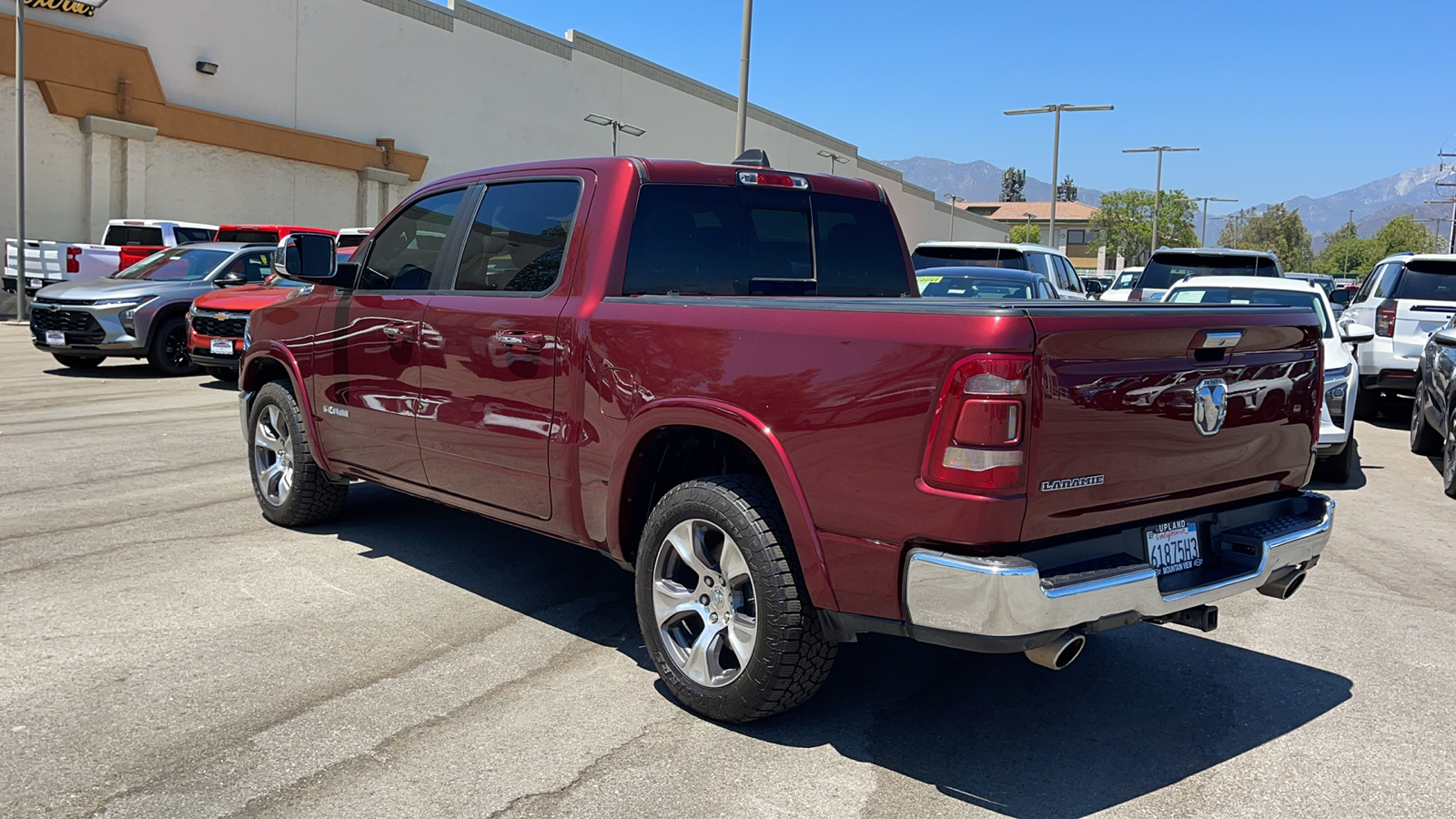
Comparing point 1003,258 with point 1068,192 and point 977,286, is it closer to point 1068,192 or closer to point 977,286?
point 977,286

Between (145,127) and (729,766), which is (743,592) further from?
(145,127)

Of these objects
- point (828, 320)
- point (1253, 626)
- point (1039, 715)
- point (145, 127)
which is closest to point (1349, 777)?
point (1039, 715)

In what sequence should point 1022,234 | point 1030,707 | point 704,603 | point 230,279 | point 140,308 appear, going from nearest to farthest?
point 704,603, point 1030,707, point 140,308, point 230,279, point 1022,234

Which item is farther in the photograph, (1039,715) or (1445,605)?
(1445,605)

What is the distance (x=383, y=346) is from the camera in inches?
213

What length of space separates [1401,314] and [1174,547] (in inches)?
428

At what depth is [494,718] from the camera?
155 inches

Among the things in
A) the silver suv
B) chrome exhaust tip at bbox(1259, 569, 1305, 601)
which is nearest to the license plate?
chrome exhaust tip at bbox(1259, 569, 1305, 601)

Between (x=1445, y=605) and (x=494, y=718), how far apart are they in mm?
4840

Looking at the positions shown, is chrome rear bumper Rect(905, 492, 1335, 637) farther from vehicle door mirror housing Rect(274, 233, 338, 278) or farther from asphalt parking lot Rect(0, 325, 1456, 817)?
vehicle door mirror housing Rect(274, 233, 338, 278)

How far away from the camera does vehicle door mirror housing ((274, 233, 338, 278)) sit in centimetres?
558

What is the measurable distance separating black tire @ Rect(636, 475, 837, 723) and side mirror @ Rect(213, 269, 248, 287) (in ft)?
40.4

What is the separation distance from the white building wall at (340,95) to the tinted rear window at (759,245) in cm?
2736

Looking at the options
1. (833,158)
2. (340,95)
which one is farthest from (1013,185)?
(340,95)
